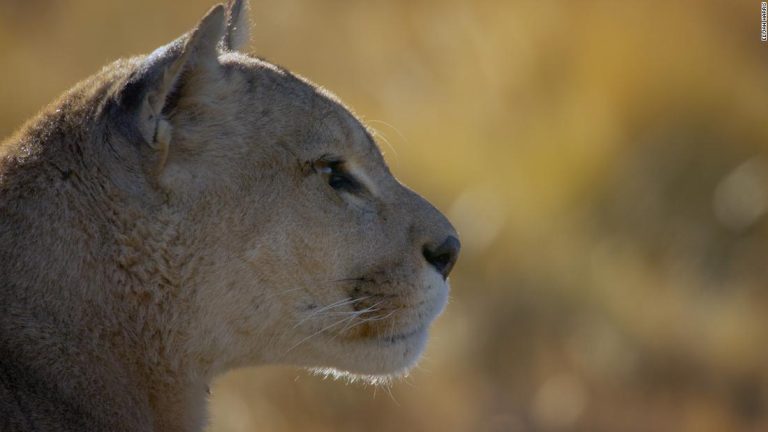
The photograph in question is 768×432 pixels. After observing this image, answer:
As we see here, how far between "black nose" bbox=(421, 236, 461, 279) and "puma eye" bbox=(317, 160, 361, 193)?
36 centimetres

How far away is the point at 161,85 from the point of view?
12.9ft

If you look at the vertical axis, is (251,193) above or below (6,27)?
above

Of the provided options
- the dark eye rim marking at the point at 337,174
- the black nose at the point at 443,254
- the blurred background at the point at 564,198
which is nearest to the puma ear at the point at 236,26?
the dark eye rim marking at the point at 337,174

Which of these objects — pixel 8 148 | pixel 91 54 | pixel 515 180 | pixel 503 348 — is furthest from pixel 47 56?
pixel 8 148

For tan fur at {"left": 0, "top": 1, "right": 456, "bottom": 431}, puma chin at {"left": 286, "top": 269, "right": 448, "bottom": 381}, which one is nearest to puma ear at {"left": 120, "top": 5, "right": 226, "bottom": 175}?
tan fur at {"left": 0, "top": 1, "right": 456, "bottom": 431}

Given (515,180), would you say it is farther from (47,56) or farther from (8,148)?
(8,148)

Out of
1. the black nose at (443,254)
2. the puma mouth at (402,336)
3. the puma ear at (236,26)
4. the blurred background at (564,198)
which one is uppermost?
the puma ear at (236,26)

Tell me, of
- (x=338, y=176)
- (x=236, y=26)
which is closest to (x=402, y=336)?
(x=338, y=176)

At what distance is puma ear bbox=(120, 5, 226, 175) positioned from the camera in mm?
3943

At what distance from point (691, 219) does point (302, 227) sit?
5650 mm

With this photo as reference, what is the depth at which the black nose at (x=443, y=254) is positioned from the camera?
461cm

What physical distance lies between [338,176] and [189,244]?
0.65m

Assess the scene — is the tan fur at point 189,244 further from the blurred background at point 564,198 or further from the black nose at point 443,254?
the blurred background at point 564,198

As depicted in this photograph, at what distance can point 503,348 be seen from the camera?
29.4ft
